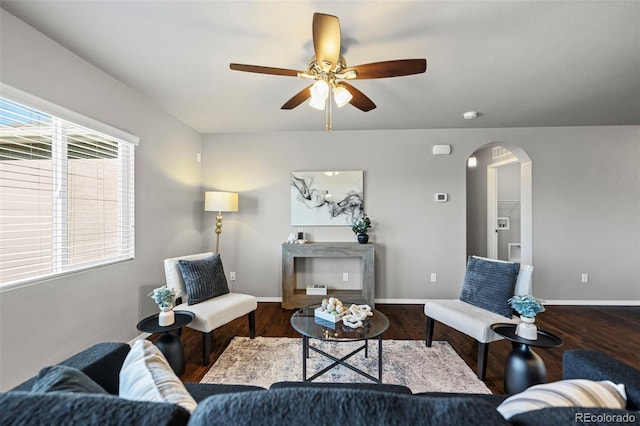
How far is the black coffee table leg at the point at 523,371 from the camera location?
1.69 metres

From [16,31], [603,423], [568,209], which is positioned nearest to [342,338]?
[603,423]

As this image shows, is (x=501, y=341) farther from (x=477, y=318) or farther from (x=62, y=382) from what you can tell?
(x=62, y=382)

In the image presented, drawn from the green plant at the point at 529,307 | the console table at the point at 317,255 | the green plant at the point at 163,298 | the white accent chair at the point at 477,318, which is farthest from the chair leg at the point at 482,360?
the green plant at the point at 163,298

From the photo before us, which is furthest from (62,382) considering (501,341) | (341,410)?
(501,341)

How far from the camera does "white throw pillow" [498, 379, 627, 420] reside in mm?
686

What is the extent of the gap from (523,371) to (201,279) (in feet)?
8.54

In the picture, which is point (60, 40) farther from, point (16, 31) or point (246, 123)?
point (246, 123)

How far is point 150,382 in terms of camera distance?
30.0 inches

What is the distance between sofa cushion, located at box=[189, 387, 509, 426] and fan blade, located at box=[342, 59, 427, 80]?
163 cm

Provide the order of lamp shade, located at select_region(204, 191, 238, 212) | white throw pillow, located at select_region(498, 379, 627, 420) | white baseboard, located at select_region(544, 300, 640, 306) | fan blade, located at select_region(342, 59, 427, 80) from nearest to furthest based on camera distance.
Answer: white throw pillow, located at select_region(498, 379, 627, 420) → fan blade, located at select_region(342, 59, 427, 80) → lamp shade, located at select_region(204, 191, 238, 212) → white baseboard, located at select_region(544, 300, 640, 306)

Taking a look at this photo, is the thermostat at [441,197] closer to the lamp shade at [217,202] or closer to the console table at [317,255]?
the console table at [317,255]

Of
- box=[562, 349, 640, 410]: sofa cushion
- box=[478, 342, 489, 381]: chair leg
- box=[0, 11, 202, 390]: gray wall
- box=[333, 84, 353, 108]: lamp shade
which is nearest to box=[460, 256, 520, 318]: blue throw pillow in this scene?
box=[478, 342, 489, 381]: chair leg

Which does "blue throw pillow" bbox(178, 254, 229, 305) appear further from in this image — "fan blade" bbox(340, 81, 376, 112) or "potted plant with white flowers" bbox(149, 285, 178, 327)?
"fan blade" bbox(340, 81, 376, 112)

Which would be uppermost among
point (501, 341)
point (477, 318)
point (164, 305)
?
point (164, 305)
